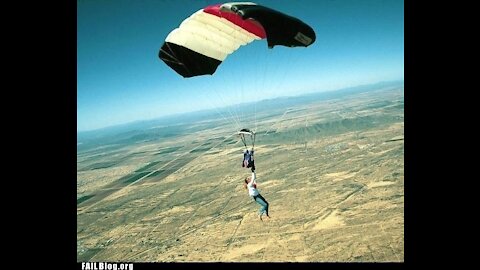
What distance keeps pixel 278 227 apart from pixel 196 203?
9945 millimetres

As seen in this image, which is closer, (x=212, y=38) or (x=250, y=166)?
(x=250, y=166)

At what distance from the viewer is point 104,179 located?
44.7 meters

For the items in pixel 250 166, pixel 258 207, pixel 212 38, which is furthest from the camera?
pixel 258 207

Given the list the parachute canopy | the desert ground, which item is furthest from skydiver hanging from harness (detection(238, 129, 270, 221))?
the desert ground

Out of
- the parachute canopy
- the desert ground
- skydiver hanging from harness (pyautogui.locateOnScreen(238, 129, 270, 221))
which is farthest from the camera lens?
the desert ground

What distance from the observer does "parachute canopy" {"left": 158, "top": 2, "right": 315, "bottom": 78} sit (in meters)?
5.55

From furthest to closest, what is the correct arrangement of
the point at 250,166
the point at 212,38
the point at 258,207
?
the point at 258,207, the point at 212,38, the point at 250,166

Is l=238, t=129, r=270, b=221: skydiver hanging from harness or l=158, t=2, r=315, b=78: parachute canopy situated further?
l=158, t=2, r=315, b=78: parachute canopy

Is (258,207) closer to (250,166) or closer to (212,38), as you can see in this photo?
(250,166)

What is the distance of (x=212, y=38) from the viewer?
19.9 feet

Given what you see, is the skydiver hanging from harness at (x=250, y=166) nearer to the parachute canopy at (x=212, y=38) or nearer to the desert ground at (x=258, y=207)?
the parachute canopy at (x=212, y=38)

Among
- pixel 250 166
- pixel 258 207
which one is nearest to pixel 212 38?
pixel 250 166

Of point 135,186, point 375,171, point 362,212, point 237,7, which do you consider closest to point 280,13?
point 237,7

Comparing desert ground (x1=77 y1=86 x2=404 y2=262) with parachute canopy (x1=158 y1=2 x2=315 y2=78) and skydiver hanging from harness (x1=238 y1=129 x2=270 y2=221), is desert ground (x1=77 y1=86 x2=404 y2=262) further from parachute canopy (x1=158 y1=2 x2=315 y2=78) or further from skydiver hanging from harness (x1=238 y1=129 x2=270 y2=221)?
parachute canopy (x1=158 y1=2 x2=315 y2=78)
